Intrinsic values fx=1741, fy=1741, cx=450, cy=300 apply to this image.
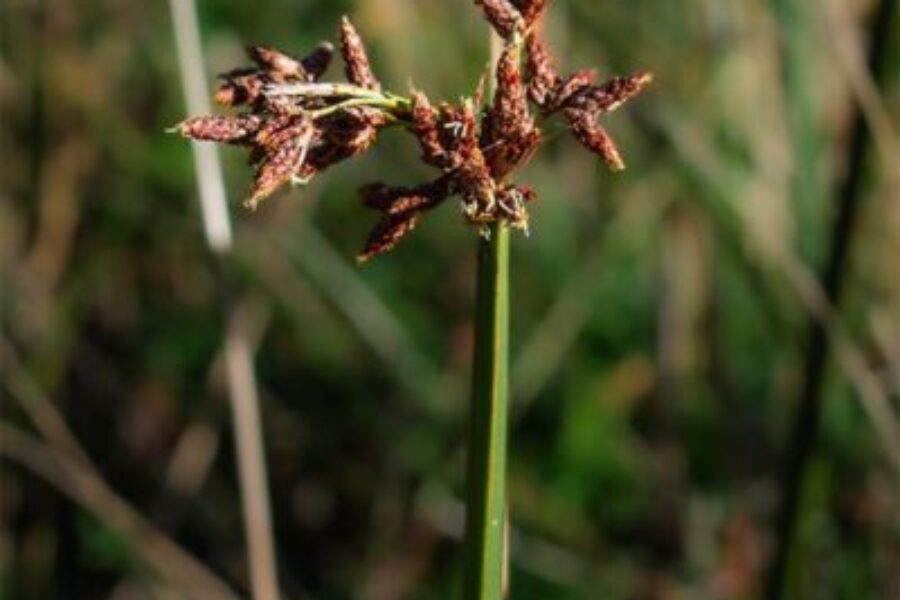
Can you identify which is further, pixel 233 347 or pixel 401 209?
pixel 233 347

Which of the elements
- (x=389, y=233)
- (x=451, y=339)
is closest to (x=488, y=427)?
(x=389, y=233)

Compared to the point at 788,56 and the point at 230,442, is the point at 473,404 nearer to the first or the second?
the point at 788,56

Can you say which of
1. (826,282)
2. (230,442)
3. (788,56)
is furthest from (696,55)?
(826,282)

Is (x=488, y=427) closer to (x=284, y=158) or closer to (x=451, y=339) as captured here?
(x=284, y=158)

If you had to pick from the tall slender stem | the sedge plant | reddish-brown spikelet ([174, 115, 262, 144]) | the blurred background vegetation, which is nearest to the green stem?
the sedge plant

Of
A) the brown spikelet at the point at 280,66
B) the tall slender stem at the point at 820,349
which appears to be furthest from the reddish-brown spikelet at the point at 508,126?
the tall slender stem at the point at 820,349

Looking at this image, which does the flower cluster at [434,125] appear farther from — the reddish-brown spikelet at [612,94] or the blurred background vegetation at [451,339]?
the blurred background vegetation at [451,339]
